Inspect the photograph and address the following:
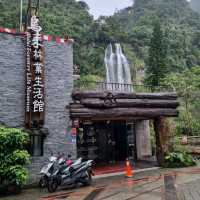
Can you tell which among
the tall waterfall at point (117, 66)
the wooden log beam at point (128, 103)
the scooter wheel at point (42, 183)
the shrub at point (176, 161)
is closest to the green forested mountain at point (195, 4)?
the tall waterfall at point (117, 66)

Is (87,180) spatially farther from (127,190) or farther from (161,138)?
(161,138)

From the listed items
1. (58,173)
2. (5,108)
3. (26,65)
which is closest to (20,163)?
(58,173)

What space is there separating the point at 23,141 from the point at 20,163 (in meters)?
0.74

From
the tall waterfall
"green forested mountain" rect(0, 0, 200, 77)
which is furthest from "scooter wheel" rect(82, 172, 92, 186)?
"green forested mountain" rect(0, 0, 200, 77)

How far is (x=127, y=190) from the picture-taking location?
8812 millimetres

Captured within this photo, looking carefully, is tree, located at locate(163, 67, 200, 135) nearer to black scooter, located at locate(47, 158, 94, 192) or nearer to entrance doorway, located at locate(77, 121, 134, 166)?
entrance doorway, located at locate(77, 121, 134, 166)

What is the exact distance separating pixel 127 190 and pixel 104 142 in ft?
24.5

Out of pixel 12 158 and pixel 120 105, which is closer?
pixel 12 158

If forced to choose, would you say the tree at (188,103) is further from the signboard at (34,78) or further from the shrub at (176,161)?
the signboard at (34,78)

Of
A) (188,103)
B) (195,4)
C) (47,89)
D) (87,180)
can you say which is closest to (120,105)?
(47,89)

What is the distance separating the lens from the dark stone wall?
10.5 metres

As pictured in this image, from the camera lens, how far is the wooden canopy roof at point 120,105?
1177 cm

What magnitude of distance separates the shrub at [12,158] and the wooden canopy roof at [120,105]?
9.83 ft

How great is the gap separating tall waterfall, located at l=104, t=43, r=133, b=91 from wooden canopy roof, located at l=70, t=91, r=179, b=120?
27.0m
